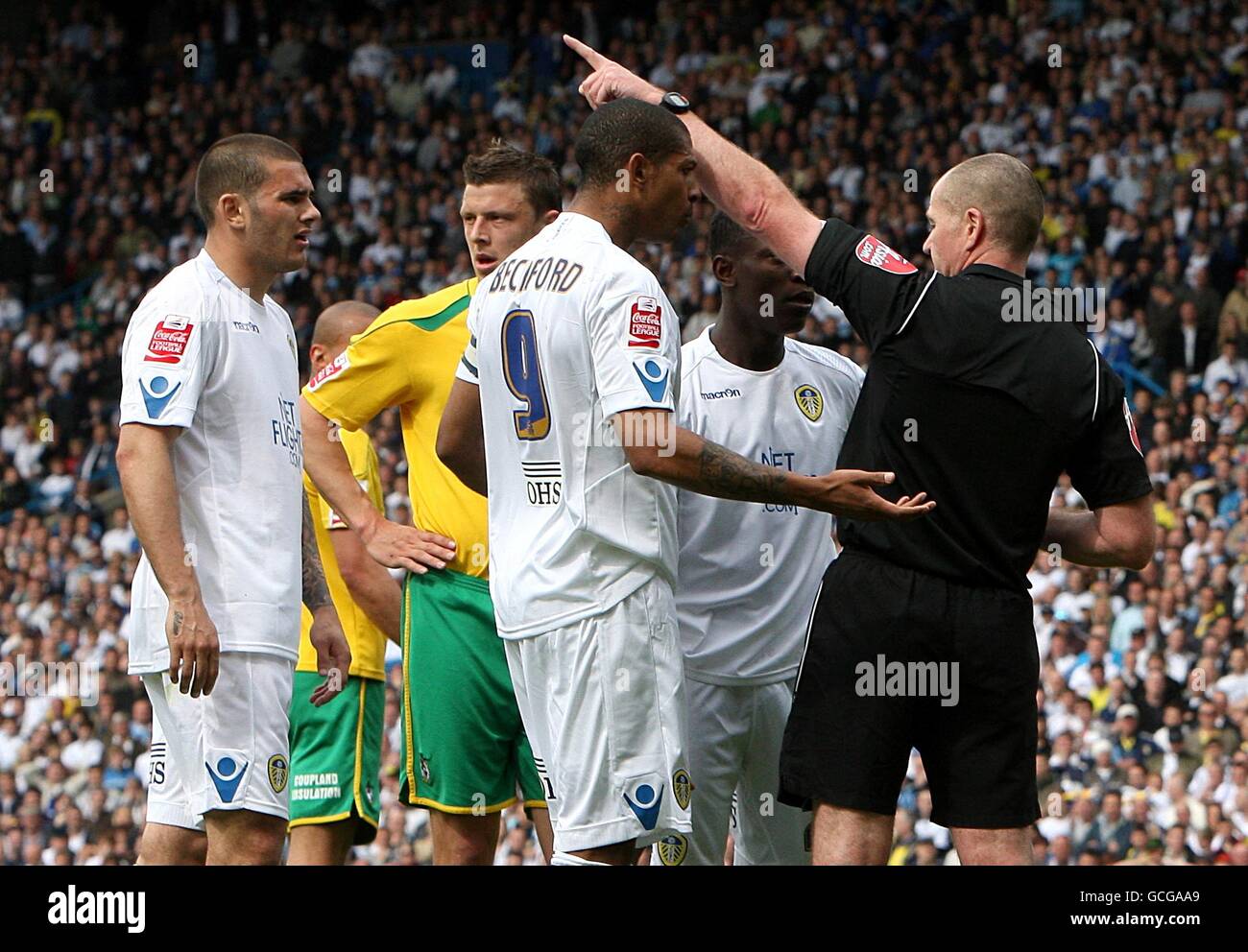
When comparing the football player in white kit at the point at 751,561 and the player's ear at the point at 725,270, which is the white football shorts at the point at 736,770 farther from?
the player's ear at the point at 725,270

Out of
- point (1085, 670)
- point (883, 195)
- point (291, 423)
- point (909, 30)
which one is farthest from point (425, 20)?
point (291, 423)

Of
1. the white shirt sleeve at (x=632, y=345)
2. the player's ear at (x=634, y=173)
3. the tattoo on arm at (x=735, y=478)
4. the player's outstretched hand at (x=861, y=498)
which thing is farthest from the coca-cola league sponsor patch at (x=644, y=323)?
the player's outstretched hand at (x=861, y=498)

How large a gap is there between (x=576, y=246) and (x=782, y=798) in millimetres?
1461

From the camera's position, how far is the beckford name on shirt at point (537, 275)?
4074mm

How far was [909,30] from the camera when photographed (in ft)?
59.8

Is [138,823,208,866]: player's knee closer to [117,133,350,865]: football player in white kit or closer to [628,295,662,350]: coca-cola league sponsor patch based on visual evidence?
[117,133,350,865]: football player in white kit

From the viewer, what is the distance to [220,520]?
435cm

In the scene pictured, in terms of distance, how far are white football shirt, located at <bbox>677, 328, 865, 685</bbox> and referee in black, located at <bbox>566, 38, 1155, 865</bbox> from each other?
842mm

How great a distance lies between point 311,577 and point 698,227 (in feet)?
39.8

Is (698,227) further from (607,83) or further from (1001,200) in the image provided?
(1001,200)

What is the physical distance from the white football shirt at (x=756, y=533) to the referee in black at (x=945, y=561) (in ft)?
2.76

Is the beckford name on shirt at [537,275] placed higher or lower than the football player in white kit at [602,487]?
higher

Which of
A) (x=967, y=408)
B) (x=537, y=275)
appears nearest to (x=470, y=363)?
(x=537, y=275)

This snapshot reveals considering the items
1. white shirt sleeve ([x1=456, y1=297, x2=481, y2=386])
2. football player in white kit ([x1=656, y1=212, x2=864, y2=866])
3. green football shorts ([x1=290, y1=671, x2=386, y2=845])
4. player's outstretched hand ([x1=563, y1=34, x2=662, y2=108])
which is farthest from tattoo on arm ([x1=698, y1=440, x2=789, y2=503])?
green football shorts ([x1=290, y1=671, x2=386, y2=845])
